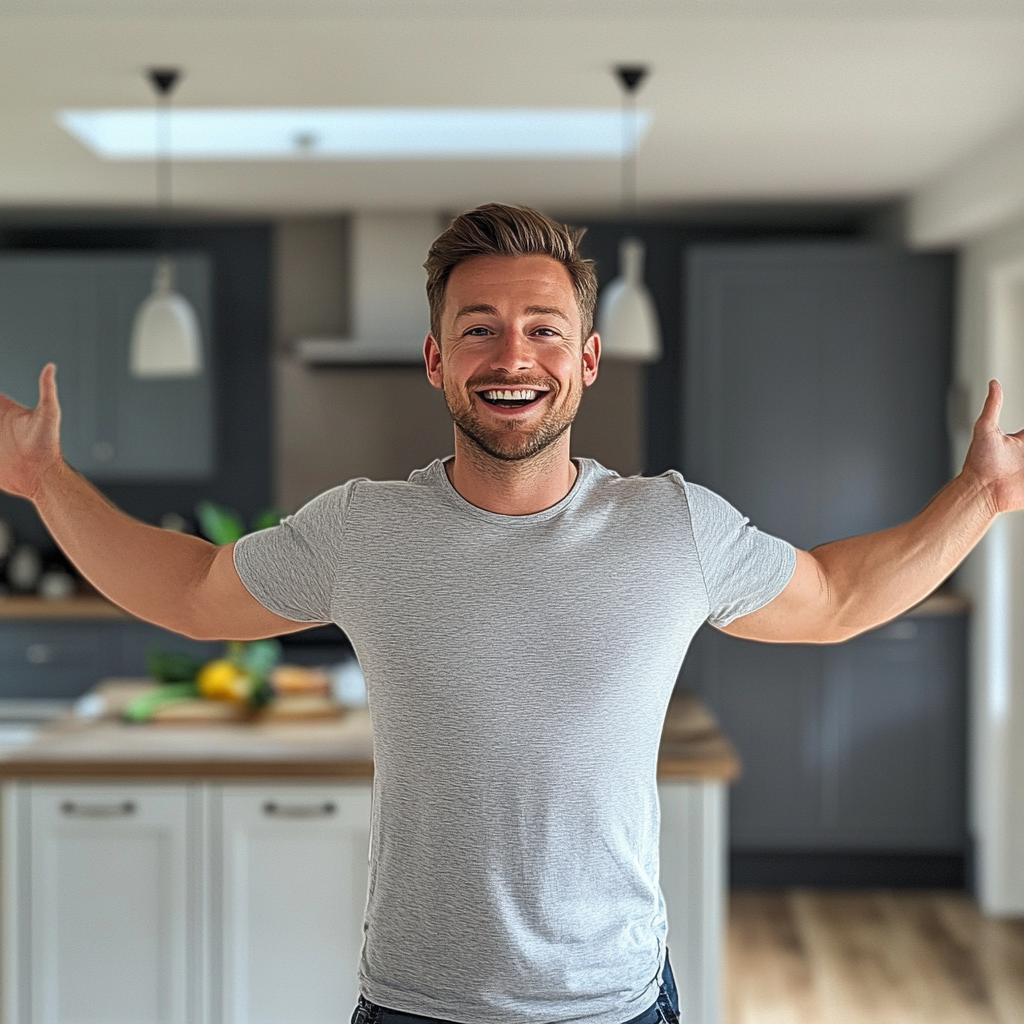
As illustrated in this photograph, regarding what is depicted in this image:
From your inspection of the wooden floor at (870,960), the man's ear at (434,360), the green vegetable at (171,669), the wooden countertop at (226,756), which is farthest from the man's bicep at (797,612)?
the wooden floor at (870,960)

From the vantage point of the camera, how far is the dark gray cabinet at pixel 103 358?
198 inches

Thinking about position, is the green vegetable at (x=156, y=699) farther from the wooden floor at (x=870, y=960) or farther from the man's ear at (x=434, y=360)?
the man's ear at (x=434, y=360)

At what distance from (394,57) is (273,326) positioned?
2.59m

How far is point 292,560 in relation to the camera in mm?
1253

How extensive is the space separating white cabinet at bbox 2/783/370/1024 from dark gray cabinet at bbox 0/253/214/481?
2.56m

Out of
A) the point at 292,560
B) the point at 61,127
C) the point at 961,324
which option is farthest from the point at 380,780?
the point at 961,324

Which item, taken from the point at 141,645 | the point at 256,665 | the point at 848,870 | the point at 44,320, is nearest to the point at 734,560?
the point at 256,665

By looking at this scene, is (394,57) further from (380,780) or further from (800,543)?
(800,543)

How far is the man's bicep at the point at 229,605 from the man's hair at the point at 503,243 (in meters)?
0.32

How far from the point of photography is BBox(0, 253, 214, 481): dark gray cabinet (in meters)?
5.03

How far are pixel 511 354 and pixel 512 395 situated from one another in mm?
40

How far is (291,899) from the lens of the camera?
271 cm

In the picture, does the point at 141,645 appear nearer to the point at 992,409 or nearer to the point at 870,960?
the point at 870,960

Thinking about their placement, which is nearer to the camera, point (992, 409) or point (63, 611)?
point (992, 409)
